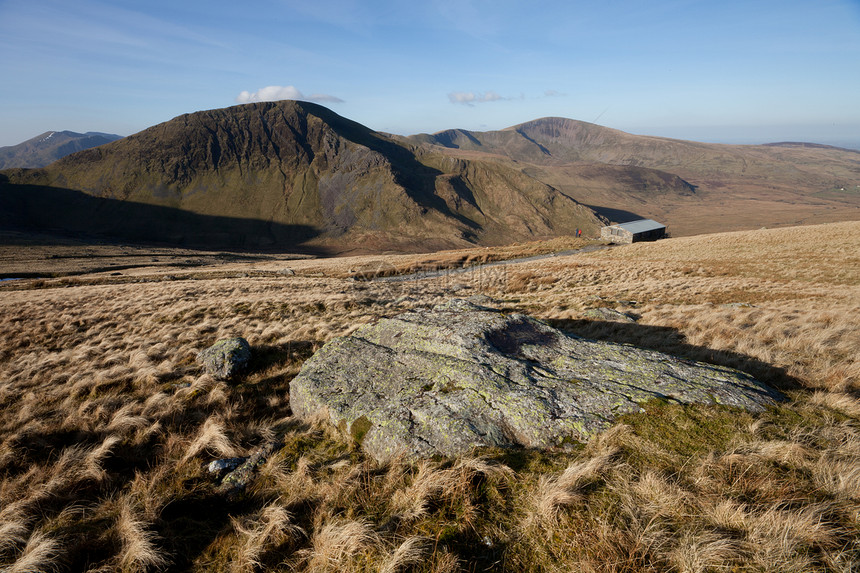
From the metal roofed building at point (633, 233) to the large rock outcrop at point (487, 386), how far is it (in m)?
82.5

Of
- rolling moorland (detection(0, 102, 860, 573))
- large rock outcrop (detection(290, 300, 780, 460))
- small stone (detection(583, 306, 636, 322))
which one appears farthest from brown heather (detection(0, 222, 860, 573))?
small stone (detection(583, 306, 636, 322))

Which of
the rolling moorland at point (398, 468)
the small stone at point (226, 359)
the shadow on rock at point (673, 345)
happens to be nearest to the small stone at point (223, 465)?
the rolling moorland at point (398, 468)

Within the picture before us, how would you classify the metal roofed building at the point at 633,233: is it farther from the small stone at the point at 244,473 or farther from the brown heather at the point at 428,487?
the small stone at the point at 244,473

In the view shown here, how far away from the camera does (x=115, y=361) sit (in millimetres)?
11172

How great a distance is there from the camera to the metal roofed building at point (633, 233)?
253 ft

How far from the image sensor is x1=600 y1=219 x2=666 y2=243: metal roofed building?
7719 cm

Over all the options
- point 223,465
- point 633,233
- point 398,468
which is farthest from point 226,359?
point 633,233

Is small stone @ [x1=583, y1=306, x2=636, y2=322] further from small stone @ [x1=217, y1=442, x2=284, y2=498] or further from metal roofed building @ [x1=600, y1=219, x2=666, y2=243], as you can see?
metal roofed building @ [x1=600, y1=219, x2=666, y2=243]

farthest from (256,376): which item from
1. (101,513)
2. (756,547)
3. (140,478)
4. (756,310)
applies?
(756,310)

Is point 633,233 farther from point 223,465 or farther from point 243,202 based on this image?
point 243,202

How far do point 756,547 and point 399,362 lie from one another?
18.9ft

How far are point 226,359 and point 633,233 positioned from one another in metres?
86.7

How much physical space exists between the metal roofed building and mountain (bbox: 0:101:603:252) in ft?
269

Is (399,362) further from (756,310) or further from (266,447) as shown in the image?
(756,310)
